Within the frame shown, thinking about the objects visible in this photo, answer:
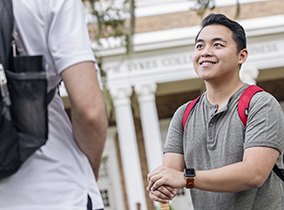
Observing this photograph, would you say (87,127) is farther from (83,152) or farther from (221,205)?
(221,205)

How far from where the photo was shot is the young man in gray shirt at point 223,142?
5.78 ft

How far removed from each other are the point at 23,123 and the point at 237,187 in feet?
3.11

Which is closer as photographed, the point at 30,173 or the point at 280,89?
the point at 30,173

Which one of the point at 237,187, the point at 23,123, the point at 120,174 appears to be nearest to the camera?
the point at 23,123

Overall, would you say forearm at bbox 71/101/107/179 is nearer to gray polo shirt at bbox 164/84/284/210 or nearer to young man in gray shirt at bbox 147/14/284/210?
young man in gray shirt at bbox 147/14/284/210

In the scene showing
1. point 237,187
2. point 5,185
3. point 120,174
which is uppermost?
point 5,185

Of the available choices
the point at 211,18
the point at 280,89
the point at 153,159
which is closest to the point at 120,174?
the point at 153,159

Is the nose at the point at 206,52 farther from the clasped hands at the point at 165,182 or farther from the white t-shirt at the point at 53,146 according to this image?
the white t-shirt at the point at 53,146

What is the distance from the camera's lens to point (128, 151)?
13398mm

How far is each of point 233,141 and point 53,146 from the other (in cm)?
89

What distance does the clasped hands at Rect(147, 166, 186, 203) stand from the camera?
173 centimetres

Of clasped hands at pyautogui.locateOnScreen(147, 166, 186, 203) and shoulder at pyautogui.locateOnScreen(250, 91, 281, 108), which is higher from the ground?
shoulder at pyautogui.locateOnScreen(250, 91, 281, 108)

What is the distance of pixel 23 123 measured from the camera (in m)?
1.25

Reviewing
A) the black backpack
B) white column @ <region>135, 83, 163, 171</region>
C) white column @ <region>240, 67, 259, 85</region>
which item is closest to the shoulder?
the black backpack
